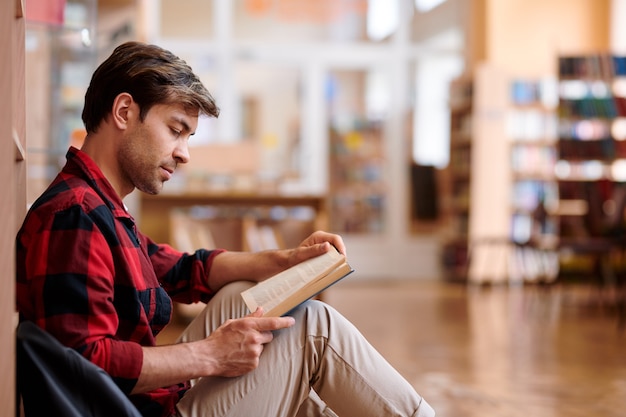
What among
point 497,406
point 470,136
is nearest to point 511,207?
point 470,136

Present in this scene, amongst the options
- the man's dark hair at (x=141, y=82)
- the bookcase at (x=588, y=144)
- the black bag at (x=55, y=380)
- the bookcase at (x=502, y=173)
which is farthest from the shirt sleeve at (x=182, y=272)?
the bookcase at (x=502, y=173)

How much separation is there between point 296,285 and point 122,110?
0.43 meters

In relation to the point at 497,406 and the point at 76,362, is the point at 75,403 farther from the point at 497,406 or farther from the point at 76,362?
the point at 497,406

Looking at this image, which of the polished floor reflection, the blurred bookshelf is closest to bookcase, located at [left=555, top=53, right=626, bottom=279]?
the polished floor reflection

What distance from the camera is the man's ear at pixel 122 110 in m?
1.45

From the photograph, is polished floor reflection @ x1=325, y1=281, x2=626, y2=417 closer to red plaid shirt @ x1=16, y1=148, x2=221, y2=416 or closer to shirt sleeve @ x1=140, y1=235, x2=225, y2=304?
shirt sleeve @ x1=140, y1=235, x2=225, y2=304

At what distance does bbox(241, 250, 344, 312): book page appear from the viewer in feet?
5.15

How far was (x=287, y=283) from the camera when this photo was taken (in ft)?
5.24

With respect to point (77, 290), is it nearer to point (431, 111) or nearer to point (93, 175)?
point (93, 175)

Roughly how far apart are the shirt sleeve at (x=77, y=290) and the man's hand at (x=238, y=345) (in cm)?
16

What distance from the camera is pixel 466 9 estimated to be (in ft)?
31.9

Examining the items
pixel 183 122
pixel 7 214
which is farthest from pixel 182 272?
pixel 7 214

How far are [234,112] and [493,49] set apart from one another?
2842 mm

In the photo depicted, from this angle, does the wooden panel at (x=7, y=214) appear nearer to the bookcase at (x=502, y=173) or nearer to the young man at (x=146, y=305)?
the young man at (x=146, y=305)
